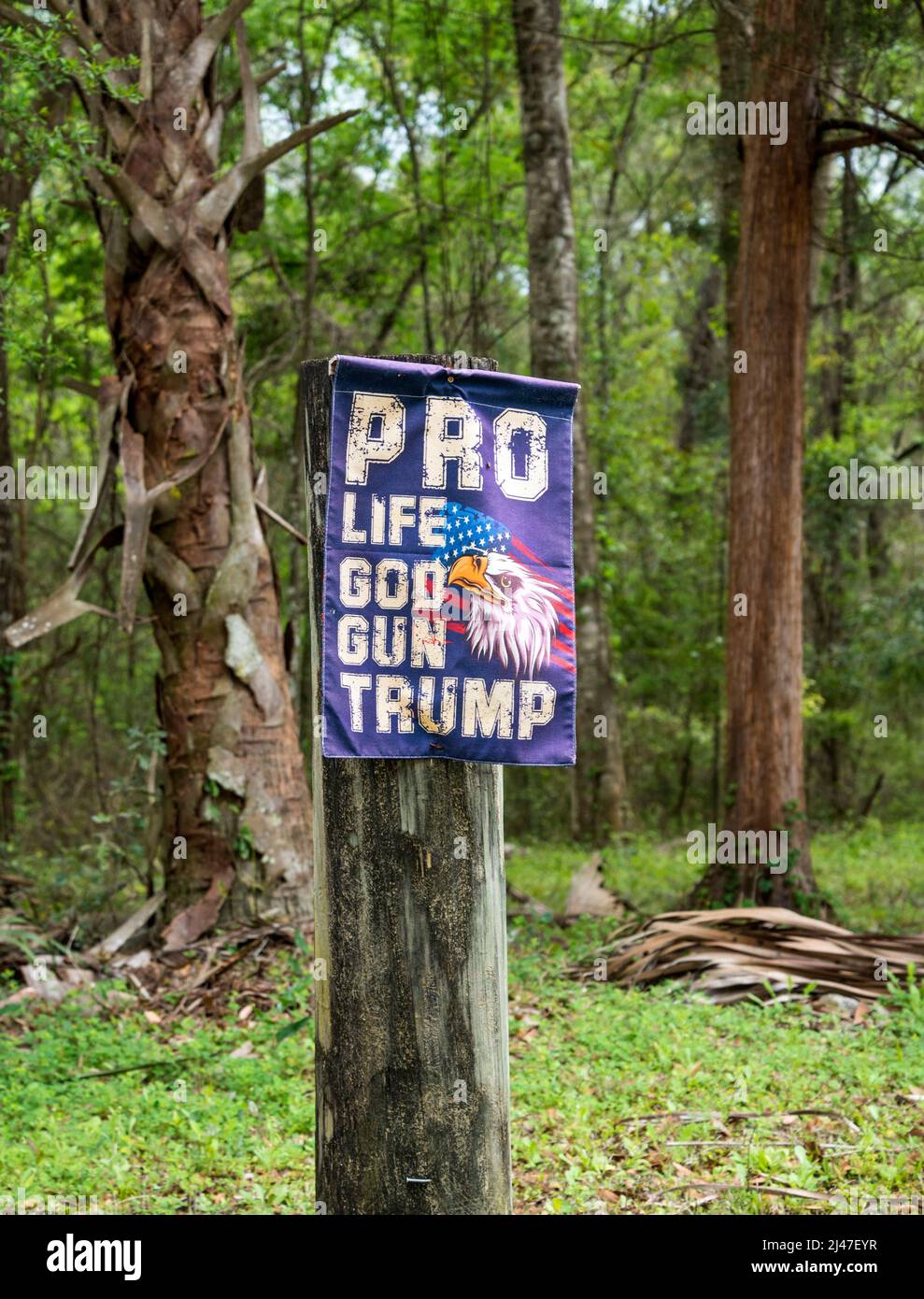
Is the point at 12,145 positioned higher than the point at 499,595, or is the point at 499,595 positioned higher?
the point at 12,145

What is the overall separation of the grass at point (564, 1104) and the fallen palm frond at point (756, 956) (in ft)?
0.81

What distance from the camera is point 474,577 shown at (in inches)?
114

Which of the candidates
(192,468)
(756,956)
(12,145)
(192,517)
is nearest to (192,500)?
(192,517)

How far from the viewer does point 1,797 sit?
11.5m

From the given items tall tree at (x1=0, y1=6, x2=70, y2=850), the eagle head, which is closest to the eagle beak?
the eagle head

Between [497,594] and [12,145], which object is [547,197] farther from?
[497,594]

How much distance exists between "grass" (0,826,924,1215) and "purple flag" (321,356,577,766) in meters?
1.98

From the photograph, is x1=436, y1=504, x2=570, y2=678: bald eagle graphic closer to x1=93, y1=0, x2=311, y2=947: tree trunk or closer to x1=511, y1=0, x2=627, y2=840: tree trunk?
x1=93, y1=0, x2=311, y2=947: tree trunk

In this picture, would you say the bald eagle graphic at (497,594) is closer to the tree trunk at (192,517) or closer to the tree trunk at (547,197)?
the tree trunk at (192,517)

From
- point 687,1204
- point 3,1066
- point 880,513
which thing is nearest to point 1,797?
point 3,1066

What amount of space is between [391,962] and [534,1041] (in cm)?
339

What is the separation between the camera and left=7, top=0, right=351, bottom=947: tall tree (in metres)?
7.70

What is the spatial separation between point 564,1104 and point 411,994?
2572mm
